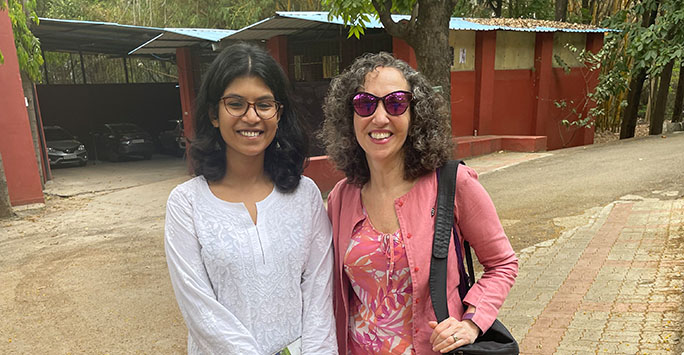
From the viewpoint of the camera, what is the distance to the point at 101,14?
2131 centimetres

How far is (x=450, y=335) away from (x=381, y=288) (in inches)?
10.9

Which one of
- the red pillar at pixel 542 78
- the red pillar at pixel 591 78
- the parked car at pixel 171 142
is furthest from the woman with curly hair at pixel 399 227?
the parked car at pixel 171 142

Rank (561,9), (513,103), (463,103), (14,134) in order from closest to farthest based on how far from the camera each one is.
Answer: (14,134) → (463,103) → (513,103) → (561,9)

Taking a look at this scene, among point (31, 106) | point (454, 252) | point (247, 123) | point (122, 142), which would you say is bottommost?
point (122, 142)

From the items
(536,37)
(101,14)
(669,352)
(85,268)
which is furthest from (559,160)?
(101,14)

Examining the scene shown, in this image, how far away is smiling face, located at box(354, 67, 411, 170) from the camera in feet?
5.76

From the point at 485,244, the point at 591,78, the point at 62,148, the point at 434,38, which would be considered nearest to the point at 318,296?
the point at 485,244

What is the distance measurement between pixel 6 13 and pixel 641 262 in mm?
10694

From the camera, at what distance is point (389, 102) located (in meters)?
1.76

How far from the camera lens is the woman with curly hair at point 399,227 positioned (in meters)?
1.68

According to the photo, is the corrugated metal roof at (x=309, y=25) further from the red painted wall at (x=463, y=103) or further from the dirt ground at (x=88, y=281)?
the dirt ground at (x=88, y=281)

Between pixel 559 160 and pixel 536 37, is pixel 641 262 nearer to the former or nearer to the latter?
pixel 559 160

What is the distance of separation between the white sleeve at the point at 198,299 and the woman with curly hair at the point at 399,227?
42cm

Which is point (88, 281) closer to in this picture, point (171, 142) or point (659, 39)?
point (659, 39)
